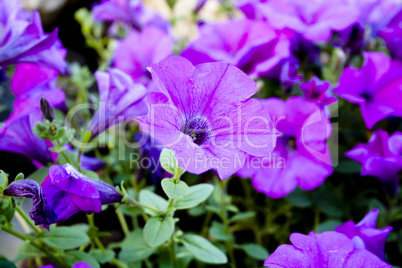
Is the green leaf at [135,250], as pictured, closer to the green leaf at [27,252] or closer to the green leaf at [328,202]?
the green leaf at [27,252]

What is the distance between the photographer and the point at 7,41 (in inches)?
26.4

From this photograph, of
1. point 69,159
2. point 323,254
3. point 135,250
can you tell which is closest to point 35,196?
point 69,159

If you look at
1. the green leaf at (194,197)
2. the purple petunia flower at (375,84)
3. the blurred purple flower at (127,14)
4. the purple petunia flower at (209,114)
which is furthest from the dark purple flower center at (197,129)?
the blurred purple flower at (127,14)

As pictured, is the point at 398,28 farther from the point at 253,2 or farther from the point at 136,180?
the point at 136,180

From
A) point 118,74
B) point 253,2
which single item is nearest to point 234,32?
point 253,2

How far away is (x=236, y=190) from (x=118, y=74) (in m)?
0.56

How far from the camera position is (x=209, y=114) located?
1.85 feet

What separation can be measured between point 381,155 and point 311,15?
408mm

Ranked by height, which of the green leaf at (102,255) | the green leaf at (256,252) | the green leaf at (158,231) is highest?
the green leaf at (158,231)

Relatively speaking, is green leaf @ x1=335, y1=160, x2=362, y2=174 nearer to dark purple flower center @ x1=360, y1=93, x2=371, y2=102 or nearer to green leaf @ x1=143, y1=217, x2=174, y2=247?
dark purple flower center @ x1=360, y1=93, x2=371, y2=102

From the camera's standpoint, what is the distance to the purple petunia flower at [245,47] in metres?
0.76

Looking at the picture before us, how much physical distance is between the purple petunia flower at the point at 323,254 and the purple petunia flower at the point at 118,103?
12.9 inches

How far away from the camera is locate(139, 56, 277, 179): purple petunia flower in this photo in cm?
49

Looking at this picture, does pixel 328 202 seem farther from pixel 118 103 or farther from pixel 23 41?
pixel 23 41
